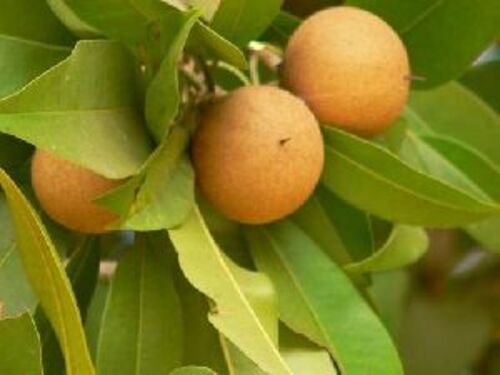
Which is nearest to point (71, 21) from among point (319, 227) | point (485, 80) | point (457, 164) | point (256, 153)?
point (256, 153)

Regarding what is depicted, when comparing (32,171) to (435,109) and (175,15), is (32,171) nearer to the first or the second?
(175,15)

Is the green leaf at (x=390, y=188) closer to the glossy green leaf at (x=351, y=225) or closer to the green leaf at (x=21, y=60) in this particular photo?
the glossy green leaf at (x=351, y=225)

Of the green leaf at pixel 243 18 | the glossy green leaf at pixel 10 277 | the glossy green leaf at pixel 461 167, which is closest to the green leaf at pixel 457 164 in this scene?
the glossy green leaf at pixel 461 167

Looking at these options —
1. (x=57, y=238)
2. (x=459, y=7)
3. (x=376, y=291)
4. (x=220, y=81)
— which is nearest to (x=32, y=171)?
(x=57, y=238)

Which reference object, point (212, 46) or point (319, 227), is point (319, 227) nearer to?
point (319, 227)

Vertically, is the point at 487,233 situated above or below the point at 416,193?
below

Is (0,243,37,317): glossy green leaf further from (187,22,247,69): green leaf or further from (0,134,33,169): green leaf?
(187,22,247,69): green leaf

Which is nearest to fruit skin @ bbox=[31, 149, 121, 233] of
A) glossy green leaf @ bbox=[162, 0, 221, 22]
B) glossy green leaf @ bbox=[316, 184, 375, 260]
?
glossy green leaf @ bbox=[162, 0, 221, 22]

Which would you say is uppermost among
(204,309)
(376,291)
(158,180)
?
(158,180)
